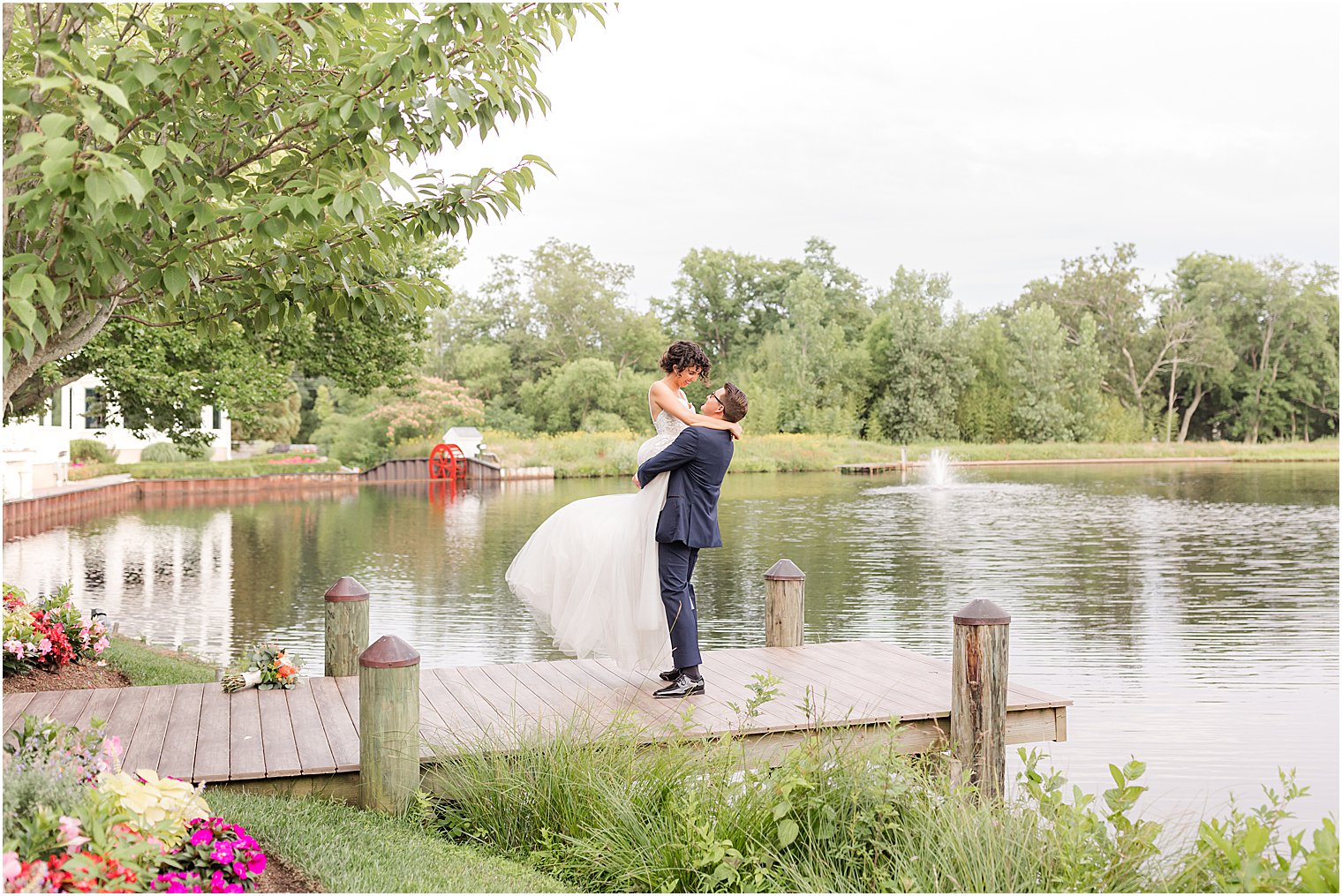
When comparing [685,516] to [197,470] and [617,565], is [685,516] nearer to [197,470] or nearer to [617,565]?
[617,565]

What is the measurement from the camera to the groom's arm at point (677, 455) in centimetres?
561

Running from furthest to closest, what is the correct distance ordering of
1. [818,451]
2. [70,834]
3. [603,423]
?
[603,423] → [818,451] → [70,834]

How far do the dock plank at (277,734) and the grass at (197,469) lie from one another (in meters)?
27.3

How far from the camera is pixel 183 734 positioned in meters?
5.08

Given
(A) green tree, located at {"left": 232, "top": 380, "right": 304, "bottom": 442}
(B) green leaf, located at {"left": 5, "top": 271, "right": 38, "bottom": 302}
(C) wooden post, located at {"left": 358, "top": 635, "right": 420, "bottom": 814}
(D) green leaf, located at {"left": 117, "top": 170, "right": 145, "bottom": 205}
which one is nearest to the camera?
(D) green leaf, located at {"left": 117, "top": 170, "right": 145, "bottom": 205}

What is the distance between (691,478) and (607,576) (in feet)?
2.46

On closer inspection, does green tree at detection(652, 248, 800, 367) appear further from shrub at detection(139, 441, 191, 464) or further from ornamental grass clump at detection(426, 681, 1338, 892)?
→ ornamental grass clump at detection(426, 681, 1338, 892)

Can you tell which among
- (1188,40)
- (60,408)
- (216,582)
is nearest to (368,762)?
(1188,40)

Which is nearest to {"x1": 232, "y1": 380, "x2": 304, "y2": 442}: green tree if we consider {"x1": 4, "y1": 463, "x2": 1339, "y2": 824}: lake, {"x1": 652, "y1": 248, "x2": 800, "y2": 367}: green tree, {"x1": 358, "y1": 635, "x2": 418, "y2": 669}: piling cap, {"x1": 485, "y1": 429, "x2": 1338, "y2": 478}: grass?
{"x1": 485, "y1": 429, "x2": 1338, "y2": 478}: grass

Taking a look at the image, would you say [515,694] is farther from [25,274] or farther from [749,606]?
[749,606]

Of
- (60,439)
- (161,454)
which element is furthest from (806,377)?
(60,439)

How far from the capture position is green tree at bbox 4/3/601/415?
9.45 feet

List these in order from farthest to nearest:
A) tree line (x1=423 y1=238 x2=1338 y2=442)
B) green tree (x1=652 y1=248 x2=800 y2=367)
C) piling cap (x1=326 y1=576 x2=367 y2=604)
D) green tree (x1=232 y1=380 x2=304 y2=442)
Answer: green tree (x1=652 y1=248 x2=800 y2=367)
tree line (x1=423 y1=238 x2=1338 y2=442)
green tree (x1=232 y1=380 x2=304 y2=442)
piling cap (x1=326 y1=576 x2=367 y2=604)

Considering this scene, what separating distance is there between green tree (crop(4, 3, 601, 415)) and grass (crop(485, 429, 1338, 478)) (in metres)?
32.3
